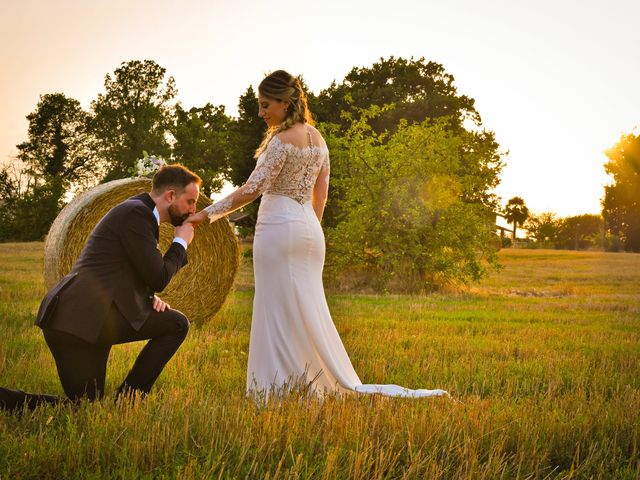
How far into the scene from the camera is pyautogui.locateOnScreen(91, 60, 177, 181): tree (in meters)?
43.9

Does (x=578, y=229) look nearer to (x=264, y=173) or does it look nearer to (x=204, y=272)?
(x=204, y=272)

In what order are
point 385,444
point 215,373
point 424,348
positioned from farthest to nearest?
point 424,348, point 215,373, point 385,444

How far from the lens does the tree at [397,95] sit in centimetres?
3198

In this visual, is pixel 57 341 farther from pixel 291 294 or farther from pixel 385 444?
pixel 385 444

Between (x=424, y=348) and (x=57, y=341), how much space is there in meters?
4.59

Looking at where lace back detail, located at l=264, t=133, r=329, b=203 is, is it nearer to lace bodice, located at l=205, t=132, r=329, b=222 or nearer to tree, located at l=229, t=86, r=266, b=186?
lace bodice, located at l=205, t=132, r=329, b=222

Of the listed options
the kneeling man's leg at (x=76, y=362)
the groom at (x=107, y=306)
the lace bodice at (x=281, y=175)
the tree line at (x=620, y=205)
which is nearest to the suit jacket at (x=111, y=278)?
the groom at (x=107, y=306)

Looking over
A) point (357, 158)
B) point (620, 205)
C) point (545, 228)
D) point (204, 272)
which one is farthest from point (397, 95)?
point (545, 228)

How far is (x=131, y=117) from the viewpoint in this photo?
4538 cm

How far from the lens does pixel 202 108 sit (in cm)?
5147

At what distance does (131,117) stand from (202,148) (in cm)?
518

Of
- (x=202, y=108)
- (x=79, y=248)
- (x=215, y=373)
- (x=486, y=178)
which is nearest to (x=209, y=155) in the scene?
(x=202, y=108)

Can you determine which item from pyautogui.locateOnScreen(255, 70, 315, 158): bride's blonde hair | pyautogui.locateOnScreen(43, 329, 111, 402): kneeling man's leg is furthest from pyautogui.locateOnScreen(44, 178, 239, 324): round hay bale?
pyautogui.locateOnScreen(43, 329, 111, 402): kneeling man's leg

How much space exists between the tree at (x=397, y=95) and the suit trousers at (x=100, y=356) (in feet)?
89.7
